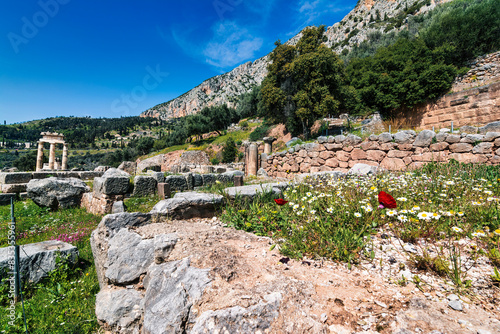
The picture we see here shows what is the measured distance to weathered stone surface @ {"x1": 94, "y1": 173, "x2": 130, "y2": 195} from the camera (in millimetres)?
6742

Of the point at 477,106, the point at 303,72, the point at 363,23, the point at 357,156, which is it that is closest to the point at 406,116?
the point at 477,106

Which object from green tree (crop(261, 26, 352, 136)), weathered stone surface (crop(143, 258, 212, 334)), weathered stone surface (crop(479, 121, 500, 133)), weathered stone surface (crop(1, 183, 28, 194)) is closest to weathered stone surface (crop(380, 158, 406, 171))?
weathered stone surface (crop(479, 121, 500, 133))

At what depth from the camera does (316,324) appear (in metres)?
1.41

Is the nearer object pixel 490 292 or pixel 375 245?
pixel 490 292

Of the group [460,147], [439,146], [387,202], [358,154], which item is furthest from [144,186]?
[460,147]

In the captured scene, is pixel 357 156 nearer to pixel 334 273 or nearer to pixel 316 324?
pixel 334 273

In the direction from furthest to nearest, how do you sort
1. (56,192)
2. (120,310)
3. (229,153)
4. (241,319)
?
(229,153) → (56,192) → (120,310) → (241,319)

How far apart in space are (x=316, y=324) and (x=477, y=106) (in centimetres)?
1739

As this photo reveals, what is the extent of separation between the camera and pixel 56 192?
750 centimetres

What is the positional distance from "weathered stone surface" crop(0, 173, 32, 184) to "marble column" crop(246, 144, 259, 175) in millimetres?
11227

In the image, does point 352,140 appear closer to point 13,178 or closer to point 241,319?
point 241,319

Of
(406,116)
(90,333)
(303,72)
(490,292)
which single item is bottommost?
(90,333)

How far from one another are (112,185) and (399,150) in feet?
33.4

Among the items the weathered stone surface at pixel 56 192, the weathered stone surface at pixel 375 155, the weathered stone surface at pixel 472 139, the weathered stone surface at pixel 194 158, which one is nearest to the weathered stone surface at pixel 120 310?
the weathered stone surface at pixel 56 192
